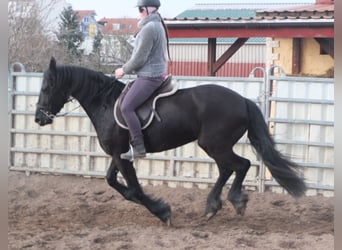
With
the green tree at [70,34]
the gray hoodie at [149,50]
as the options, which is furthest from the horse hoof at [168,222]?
the green tree at [70,34]

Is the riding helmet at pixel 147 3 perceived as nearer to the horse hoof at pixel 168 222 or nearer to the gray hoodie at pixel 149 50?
the gray hoodie at pixel 149 50

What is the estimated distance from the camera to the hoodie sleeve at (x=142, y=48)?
18.5 ft

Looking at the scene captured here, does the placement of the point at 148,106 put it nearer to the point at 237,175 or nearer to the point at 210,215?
the point at 237,175

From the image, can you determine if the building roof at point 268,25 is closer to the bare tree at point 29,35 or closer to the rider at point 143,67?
the bare tree at point 29,35

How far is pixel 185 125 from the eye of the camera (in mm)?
5836

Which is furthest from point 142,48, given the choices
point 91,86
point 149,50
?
point 91,86

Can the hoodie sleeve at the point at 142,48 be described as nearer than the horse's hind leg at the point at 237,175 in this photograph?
Yes

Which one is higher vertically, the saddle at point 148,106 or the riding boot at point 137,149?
the saddle at point 148,106

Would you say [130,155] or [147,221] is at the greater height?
[130,155]

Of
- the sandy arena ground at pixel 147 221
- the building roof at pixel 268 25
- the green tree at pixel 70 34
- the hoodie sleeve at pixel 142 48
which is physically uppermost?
the green tree at pixel 70 34

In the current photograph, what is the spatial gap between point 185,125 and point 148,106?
43cm

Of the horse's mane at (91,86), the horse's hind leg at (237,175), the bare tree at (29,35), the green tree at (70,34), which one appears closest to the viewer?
the horse's hind leg at (237,175)

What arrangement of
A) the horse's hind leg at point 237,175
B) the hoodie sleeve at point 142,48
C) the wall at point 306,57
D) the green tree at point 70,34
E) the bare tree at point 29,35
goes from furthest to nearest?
the green tree at point 70,34, the bare tree at point 29,35, the wall at point 306,57, the horse's hind leg at point 237,175, the hoodie sleeve at point 142,48

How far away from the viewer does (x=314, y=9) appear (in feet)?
42.3
